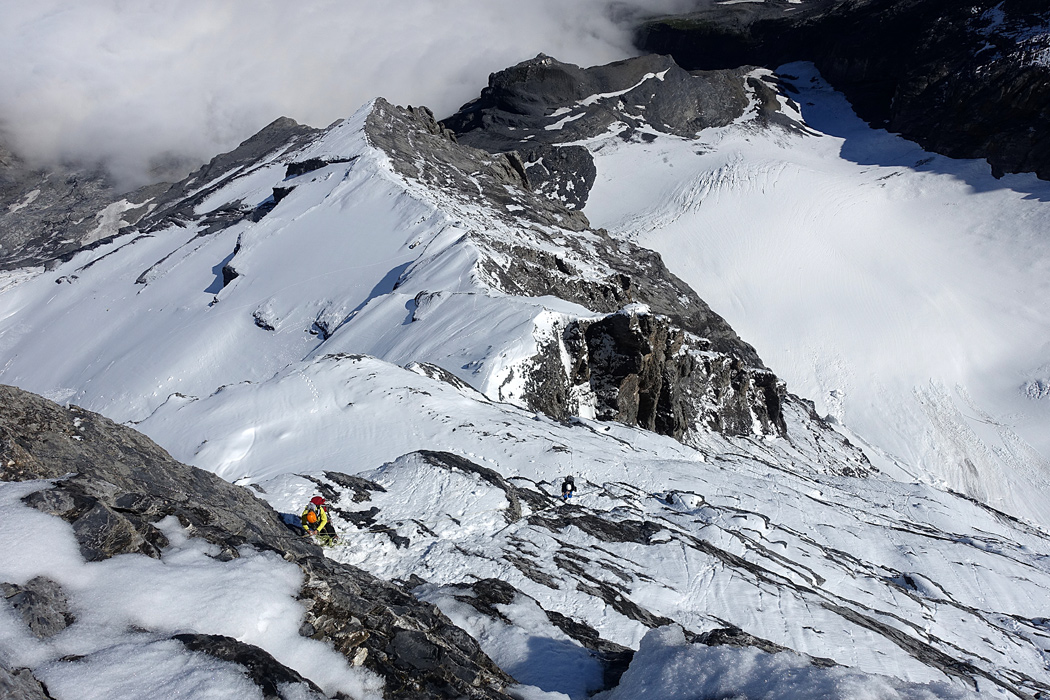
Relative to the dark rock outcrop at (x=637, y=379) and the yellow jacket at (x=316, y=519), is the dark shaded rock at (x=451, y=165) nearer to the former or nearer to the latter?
the dark rock outcrop at (x=637, y=379)

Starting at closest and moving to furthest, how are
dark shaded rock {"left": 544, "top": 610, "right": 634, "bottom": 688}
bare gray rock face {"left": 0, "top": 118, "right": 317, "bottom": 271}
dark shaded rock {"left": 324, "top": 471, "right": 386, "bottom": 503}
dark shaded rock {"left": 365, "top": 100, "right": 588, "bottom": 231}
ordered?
dark shaded rock {"left": 544, "top": 610, "right": 634, "bottom": 688} → dark shaded rock {"left": 324, "top": 471, "right": 386, "bottom": 503} → dark shaded rock {"left": 365, "top": 100, "right": 588, "bottom": 231} → bare gray rock face {"left": 0, "top": 118, "right": 317, "bottom": 271}

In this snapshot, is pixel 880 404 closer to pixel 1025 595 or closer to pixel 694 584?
pixel 1025 595

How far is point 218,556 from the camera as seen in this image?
5.93 meters

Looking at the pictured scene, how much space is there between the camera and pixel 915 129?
80938 mm

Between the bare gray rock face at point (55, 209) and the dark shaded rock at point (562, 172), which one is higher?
the dark shaded rock at point (562, 172)

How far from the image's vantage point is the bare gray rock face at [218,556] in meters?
4.70

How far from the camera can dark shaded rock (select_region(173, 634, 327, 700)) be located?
14.8 ft

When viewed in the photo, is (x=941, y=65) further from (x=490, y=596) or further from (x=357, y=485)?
(x=490, y=596)

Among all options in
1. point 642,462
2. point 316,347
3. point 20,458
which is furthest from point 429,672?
point 316,347

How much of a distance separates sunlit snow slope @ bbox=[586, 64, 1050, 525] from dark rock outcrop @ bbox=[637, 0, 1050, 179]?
11.1 ft

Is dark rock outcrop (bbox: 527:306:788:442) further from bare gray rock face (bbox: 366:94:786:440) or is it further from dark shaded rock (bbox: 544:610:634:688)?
dark shaded rock (bbox: 544:610:634:688)

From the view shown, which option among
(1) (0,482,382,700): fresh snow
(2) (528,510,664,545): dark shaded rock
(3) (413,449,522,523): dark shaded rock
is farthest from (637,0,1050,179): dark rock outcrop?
(1) (0,482,382,700): fresh snow

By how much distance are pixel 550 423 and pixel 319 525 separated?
37.5 feet

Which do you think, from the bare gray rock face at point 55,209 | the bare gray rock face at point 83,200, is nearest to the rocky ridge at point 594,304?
the bare gray rock face at point 83,200
